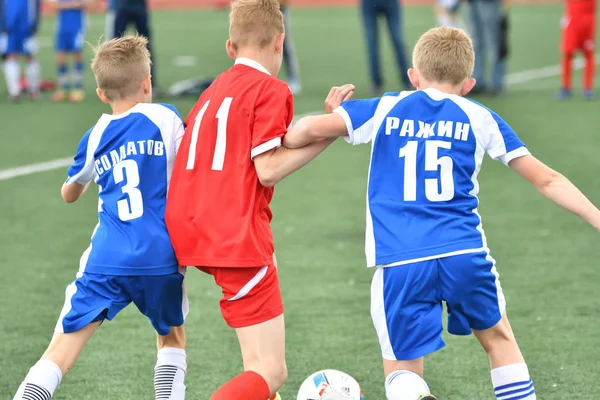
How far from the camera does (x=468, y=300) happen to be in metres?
3.86

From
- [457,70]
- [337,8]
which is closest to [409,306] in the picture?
[457,70]

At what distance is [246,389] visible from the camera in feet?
12.0

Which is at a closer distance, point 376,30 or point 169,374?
point 169,374

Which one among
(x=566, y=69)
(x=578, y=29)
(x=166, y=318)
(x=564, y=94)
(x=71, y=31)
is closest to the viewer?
(x=166, y=318)

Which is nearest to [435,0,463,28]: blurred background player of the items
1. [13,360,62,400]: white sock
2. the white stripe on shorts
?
the white stripe on shorts

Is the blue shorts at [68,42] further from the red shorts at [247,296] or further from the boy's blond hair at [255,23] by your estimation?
the red shorts at [247,296]

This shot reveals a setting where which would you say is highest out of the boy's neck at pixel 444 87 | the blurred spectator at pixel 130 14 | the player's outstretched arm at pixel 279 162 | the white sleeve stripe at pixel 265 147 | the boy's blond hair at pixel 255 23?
the boy's blond hair at pixel 255 23

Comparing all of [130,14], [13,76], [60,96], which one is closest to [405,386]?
[130,14]

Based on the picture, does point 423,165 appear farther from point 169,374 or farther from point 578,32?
point 578,32

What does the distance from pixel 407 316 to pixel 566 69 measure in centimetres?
1011

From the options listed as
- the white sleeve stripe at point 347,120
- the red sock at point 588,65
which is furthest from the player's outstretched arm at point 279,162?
the red sock at point 588,65

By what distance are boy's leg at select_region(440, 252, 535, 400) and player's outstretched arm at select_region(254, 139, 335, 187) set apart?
1.98 ft

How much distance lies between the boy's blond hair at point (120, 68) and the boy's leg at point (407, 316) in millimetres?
1149

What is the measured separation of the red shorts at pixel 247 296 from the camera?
3.84 meters
